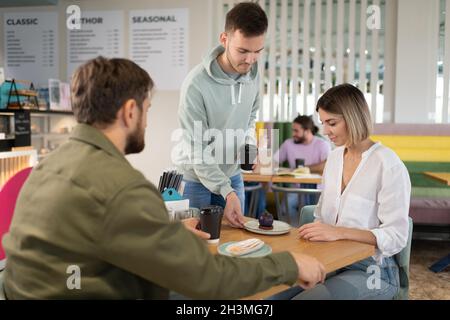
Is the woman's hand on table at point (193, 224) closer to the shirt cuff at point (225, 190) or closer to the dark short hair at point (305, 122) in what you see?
the shirt cuff at point (225, 190)

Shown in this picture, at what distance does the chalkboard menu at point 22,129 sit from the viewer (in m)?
3.85

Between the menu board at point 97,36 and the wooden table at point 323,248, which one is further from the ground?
the menu board at point 97,36

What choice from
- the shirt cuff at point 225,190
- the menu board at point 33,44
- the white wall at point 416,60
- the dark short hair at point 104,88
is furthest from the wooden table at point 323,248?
the menu board at point 33,44

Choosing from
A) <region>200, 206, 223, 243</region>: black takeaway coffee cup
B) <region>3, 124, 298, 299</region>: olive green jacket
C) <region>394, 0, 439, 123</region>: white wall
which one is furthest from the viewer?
<region>394, 0, 439, 123</region>: white wall

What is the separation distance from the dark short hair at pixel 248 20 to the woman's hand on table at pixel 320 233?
0.82 metres

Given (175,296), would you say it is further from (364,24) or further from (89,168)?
(364,24)

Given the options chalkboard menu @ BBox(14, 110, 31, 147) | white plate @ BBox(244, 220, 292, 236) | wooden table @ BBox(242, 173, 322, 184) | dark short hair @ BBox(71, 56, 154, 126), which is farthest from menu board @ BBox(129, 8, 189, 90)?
dark short hair @ BBox(71, 56, 154, 126)

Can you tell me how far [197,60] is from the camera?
5.39m

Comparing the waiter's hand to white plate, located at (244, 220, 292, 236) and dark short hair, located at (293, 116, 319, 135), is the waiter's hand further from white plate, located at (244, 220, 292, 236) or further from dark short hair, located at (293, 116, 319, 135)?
dark short hair, located at (293, 116, 319, 135)

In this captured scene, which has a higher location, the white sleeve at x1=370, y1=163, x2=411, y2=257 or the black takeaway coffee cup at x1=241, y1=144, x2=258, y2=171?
the black takeaway coffee cup at x1=241, y1=144, x2=258, y2=171

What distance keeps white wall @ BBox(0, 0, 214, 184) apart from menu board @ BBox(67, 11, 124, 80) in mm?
76

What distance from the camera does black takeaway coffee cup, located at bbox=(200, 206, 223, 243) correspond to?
4.63 feet

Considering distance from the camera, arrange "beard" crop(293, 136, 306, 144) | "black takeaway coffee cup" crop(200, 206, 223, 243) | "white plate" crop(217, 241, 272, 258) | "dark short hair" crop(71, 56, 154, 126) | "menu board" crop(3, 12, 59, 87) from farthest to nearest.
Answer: "menu board" crop(3, 12, 59, 87), "beard" crop(293, 136, 306, 144), "black takeaway coffee cup" crop(200, 206, 223, 243), "white plate" crop(217, 241, 272, 258), "dark short hair" crop(71, 56, 154, 126)
